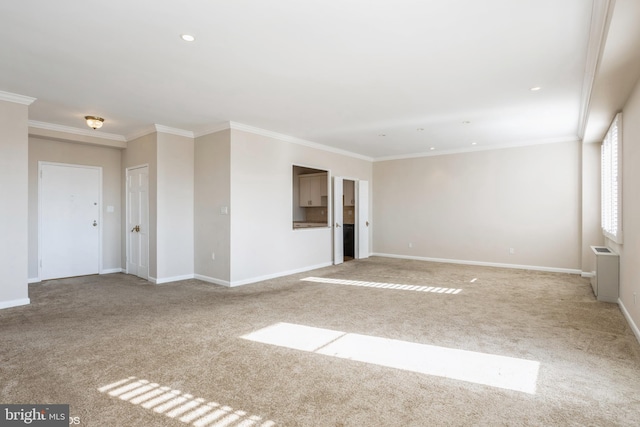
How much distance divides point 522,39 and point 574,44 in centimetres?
50

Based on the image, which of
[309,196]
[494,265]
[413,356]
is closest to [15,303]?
[413,356]

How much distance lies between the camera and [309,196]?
9.47 metres

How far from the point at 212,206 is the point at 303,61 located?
328 cm

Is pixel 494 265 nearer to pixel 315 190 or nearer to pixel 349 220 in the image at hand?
pixel 349 220

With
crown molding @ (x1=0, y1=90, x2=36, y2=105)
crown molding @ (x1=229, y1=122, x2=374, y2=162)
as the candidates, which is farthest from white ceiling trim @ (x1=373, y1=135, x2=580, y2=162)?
crown molding @ (x1=0, y1=90, x2=36, y2=105)

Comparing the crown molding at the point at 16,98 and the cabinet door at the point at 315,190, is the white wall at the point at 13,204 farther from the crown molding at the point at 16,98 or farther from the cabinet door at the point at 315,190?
the cabinet door at the point at 315,190

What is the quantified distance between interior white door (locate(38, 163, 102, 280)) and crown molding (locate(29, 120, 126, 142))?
0.67 metres

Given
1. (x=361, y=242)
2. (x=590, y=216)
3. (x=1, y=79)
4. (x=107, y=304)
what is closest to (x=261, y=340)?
(x=107, y=304)

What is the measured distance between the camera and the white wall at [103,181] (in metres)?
5.71

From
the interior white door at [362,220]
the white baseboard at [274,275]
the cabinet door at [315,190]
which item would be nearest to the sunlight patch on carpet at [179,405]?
the white baseboard at [274,275]

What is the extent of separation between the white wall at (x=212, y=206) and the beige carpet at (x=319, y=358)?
75 cm

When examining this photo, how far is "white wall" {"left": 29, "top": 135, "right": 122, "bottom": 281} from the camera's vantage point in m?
5.71

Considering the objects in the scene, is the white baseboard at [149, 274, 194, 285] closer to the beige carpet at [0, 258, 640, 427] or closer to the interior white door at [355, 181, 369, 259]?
the beige carpet at [0, 258, 640, 427]

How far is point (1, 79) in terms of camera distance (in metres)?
3.70
